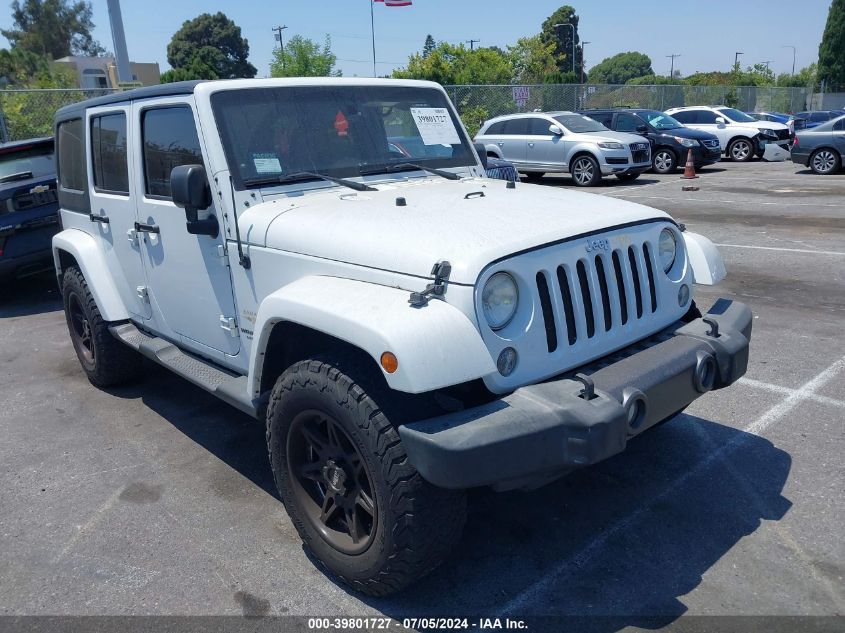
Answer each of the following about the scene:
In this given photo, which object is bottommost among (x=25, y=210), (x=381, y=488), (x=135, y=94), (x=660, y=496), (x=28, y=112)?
(x=660, y=496)

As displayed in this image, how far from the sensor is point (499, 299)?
2.80m

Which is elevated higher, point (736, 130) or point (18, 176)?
point (18, 176)

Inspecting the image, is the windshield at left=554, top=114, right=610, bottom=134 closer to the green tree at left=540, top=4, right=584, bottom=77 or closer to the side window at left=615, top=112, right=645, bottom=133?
the side window at left=615, top=112, right=645, bottom=133

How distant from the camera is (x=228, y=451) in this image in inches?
173

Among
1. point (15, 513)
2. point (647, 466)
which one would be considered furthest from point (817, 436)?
point (15, 513)

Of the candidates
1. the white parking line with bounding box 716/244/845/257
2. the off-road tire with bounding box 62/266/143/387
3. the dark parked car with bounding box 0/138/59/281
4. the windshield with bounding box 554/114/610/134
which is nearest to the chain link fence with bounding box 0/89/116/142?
the dark parked car with bounding box 0/138/59/281

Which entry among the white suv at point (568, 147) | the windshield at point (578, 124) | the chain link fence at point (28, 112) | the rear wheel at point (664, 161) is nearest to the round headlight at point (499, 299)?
the white suv at point (568, 147)

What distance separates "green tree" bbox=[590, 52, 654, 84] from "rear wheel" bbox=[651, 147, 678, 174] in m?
136

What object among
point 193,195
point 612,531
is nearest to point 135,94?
point 193,195

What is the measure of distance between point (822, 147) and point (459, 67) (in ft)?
62.3

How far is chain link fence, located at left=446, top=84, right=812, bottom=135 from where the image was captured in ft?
76.2

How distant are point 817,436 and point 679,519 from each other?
52.5 inches

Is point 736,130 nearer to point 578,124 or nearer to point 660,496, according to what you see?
point 578,124

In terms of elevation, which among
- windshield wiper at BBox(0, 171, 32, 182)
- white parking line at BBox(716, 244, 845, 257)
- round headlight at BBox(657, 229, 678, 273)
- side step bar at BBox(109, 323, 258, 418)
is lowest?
white parking line at BBox(716, 244, 845, 257)
